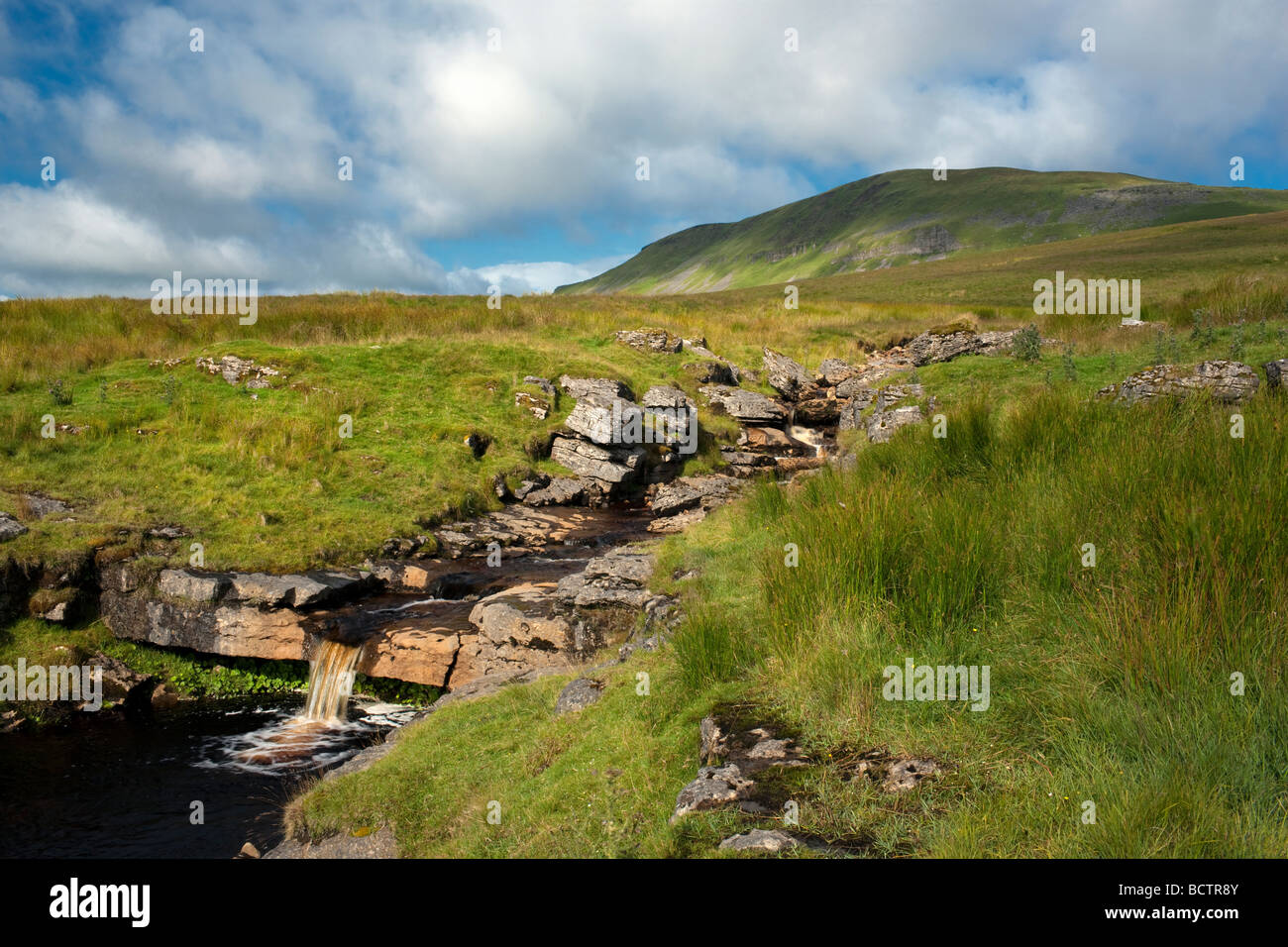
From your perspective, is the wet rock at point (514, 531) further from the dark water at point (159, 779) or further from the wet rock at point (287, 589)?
the dark water at point (159, 779)

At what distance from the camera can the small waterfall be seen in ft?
33.5

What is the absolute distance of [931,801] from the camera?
130 inches

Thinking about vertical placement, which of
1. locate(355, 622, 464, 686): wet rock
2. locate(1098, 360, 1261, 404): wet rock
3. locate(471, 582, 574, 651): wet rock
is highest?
locate(1098, 360, 1261, 404): wet rock

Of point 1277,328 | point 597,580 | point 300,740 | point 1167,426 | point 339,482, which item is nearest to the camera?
point 1167,426

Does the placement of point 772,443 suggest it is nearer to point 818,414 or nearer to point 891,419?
point 818,414

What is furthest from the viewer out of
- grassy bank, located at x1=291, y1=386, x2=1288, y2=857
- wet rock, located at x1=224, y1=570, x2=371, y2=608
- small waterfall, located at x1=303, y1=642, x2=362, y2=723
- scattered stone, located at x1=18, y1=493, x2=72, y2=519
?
scattered stone, located at x1=18, y1=493, x2=72, y2=519

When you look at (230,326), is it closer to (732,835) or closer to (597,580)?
(597,580)

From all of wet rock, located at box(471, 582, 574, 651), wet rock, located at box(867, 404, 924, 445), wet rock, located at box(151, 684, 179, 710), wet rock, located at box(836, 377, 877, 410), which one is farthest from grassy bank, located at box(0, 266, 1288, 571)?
wet rock, located at box(471, 582, 574, 651)

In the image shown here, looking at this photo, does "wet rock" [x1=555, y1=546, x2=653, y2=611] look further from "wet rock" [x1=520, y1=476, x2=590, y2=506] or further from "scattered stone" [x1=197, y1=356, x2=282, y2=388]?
"scattered stone" [x1=197, y1=356, x2=282, y2=388]

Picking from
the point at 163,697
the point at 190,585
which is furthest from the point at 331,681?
the point at 190,585

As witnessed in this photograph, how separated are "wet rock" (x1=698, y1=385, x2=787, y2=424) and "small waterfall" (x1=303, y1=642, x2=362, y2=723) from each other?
16245 mm

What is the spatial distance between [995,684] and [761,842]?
1.99 meters
